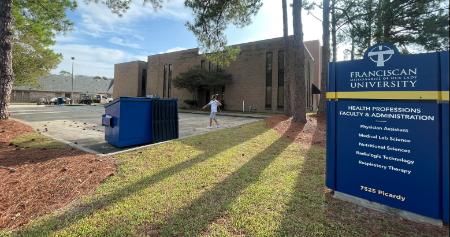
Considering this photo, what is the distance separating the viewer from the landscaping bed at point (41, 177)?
4.34m

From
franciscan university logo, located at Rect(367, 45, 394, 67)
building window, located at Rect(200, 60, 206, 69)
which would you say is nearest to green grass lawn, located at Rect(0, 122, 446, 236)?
franciscan university logo, located at Rect(367, 45, 394, 67)

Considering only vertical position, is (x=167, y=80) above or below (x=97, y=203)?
above

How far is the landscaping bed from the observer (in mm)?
4340

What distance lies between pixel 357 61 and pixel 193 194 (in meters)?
3.20

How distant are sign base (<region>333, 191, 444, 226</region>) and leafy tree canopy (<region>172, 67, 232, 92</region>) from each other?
29893mm

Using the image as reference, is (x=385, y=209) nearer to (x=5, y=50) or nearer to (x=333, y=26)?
(x=5, y=50)

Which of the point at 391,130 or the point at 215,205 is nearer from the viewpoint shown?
the point at 391,130

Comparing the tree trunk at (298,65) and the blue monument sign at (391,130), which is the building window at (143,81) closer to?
the tree trunk at (298,65)

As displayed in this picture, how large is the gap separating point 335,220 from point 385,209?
2.44ft

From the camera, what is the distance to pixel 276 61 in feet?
103

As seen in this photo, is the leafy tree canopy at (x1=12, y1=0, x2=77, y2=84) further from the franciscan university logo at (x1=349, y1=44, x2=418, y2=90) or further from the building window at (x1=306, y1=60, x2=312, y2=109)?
the building window at (x1=306, y1=60, x2=312, y2=109)

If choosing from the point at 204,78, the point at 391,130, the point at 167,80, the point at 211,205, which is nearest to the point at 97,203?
Answer: the point at 211,205

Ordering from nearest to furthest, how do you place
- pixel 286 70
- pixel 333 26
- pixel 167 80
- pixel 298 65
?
pixel 298 65
pixel 333 26
pixel 286 70
pixel 167 80

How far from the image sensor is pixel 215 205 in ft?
13.9
